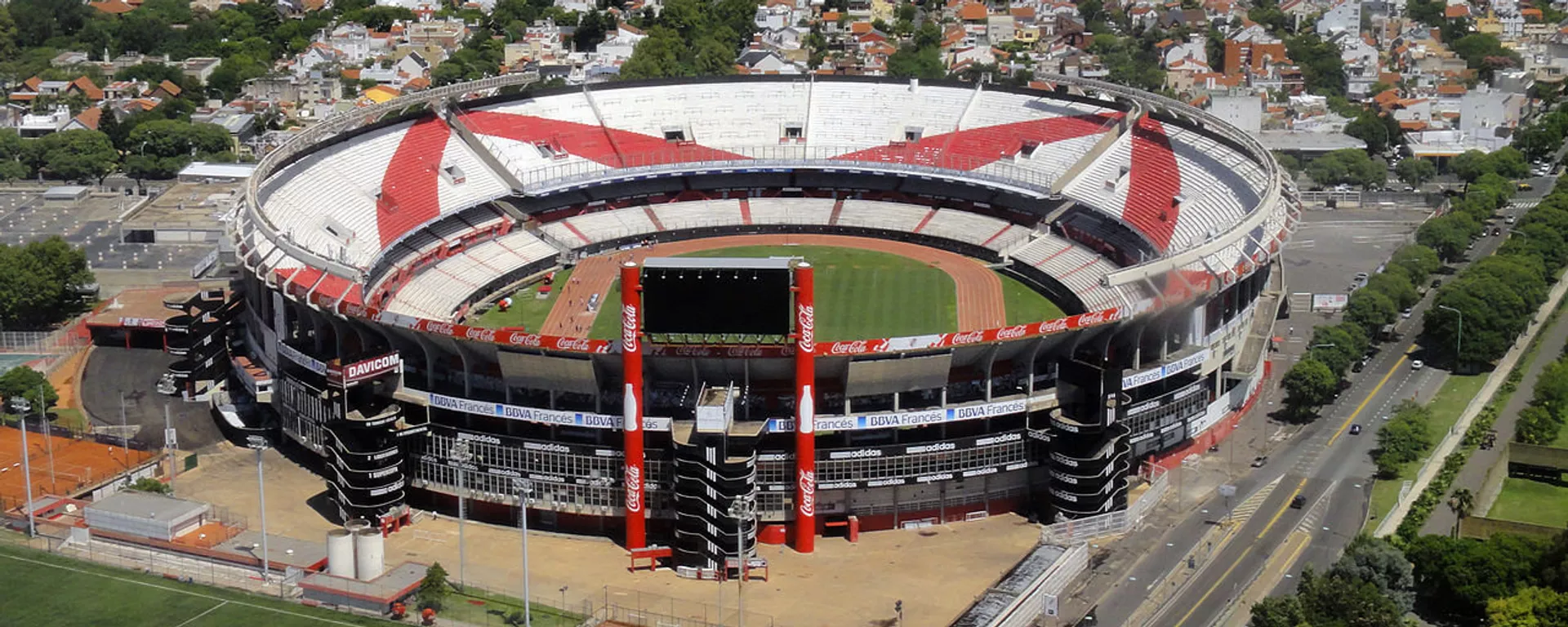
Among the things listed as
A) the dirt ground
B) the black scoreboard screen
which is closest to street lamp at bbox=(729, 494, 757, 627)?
the dirt ground

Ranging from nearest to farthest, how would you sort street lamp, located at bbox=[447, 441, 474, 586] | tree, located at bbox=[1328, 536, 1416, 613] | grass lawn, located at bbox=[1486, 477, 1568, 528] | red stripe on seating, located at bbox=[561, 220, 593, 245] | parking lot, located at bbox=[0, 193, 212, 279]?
tree, located at bbox=[1328, 536, 1416, 613]
street lamp, located at bbox=[447, 441, 474, 586]
grass lawn, located at bbox=[1486, 477, 1568, 528]
red stripe on seating, located at bbox=[561, 220, 593, 245]
parking lot, located at bbox=[0, 193, 212, 279]

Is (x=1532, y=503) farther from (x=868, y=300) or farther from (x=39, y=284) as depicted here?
(x=39, y=284)

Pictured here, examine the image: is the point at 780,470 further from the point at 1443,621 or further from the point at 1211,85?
the point at 1211,85

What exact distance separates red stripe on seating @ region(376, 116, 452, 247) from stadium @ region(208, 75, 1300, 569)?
0.73ft

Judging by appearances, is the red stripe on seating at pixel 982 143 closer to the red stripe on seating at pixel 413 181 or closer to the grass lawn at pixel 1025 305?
the grass lawn at pixel 1025 305

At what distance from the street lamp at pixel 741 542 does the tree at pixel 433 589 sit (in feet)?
37.0

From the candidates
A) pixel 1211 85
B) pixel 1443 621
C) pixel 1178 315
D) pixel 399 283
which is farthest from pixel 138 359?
pixel 1211 85

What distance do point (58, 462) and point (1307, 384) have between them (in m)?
60.1

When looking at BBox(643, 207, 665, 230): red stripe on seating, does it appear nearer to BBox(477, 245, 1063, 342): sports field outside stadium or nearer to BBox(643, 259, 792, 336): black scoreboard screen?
BBox(477, 245, 1063, 342): sports field outside stadium

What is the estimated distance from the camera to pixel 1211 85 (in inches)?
7151

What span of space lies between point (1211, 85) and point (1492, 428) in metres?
95.1

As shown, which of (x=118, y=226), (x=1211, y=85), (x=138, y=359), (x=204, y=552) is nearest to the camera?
(x=204, y=552)

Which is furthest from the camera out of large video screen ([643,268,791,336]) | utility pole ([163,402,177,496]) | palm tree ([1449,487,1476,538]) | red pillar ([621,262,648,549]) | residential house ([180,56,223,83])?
residential house ([180,56,223,83])

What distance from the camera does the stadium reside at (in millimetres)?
75750
